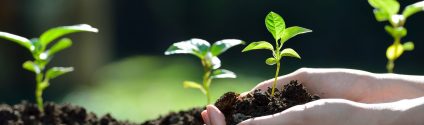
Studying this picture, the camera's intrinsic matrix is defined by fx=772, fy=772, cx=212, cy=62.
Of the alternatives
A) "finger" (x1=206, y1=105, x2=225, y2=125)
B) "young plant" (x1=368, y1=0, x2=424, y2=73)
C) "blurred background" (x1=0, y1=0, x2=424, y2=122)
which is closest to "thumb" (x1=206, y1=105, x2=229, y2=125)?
"finger" (x1=206, y1=105, x2=225, y2=125)

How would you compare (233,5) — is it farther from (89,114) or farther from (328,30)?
(89,114)

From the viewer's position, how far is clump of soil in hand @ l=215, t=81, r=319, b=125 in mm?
1855

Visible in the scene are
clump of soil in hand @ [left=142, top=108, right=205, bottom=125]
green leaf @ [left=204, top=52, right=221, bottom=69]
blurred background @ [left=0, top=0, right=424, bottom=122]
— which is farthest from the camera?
blurred background @ [left=0, top=0, right=424, bottom=122]

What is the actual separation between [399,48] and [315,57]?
4.38 m

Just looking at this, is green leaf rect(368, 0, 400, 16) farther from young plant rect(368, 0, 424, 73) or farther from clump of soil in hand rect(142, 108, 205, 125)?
clump of soil in hand rect(142, 108, 205, 125)

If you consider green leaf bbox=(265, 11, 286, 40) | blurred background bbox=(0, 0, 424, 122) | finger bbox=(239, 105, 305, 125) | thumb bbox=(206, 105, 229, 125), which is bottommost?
finger bbox=(239, 105, 305, 125)

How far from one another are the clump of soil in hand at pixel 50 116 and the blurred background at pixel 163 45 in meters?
2.00

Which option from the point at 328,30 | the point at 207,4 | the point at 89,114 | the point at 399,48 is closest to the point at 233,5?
the point at 207,4

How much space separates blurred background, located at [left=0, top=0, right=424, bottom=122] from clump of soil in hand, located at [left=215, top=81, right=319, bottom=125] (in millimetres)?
2336

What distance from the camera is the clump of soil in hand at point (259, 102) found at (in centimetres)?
186

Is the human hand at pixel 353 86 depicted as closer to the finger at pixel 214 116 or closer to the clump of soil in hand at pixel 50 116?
the finger at pixel 214 116

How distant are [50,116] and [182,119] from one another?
367 millimetres

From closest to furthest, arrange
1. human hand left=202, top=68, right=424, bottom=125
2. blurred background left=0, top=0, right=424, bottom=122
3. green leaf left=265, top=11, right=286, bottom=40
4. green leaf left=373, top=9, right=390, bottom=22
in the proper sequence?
green leaf left=373, top=9, right=390, bottom=22 → green leaf left=265, top=11, right=286, bottom=40 → human hand left=202, top=68, right=424, bottom=125 → blurred background left=0, top=0, right=424, bottom=122

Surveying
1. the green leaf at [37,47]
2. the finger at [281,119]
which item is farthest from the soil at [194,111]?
the green leaf at [37,47]
